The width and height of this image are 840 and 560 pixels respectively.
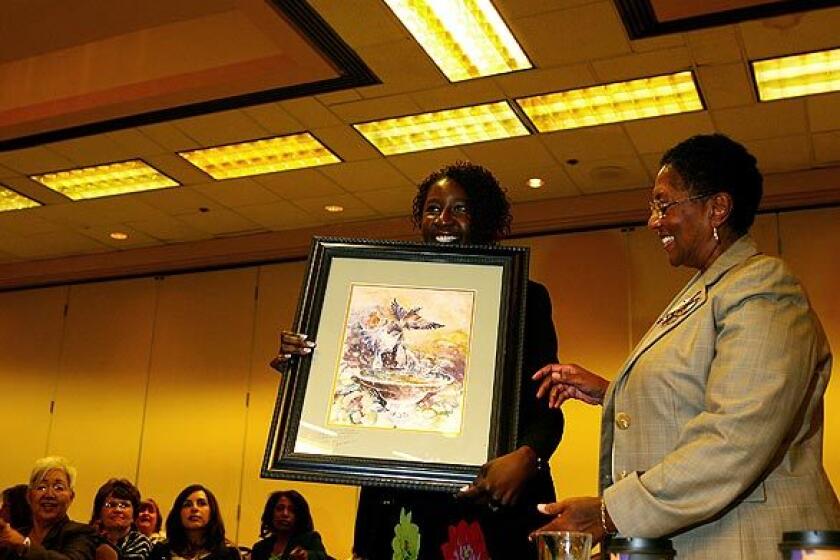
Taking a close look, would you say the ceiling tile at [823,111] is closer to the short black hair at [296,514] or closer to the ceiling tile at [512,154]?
the ceiling tile at [512,154]

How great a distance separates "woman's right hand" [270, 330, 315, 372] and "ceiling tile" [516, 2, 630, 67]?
3.31m

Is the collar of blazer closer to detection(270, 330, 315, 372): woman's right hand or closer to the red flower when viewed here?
the red flower

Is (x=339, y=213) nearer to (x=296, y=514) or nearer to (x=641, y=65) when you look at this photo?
(x=296, y=514)

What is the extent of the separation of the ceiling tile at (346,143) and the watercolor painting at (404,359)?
4341 millimetres

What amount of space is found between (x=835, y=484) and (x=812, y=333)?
17.4 ft

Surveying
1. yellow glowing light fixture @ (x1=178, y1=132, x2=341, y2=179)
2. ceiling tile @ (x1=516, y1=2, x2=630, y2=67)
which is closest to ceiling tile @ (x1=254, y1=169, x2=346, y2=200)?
yellow glowing light fixture @ (x1=178, y1=132, x2=341, y2=179)

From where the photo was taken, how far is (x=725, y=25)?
4.90m

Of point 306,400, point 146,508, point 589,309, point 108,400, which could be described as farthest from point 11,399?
point 306,400

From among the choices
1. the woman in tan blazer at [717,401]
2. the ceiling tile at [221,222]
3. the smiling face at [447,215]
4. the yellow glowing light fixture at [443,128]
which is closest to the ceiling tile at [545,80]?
the yellow glowing light fixture at [443,128]

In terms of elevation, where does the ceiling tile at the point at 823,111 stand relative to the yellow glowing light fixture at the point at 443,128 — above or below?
above

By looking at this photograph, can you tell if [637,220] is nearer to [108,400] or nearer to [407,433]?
[108,400]

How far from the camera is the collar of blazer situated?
5.24ft

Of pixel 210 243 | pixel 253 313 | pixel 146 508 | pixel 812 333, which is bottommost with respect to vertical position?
pixel 146 508

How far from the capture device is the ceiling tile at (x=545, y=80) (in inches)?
213
